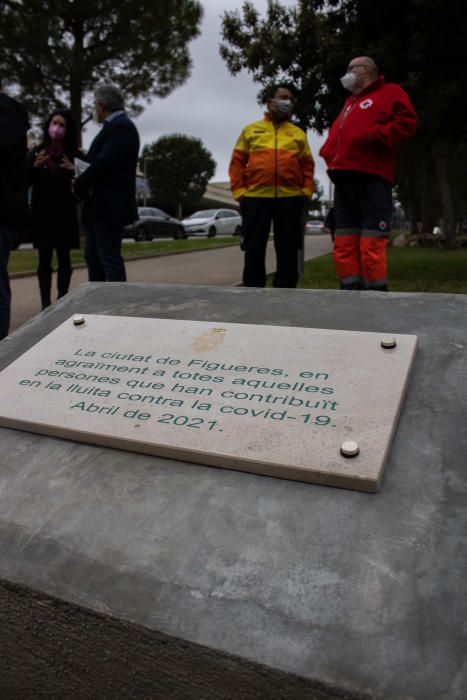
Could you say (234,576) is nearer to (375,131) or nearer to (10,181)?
(10,181)

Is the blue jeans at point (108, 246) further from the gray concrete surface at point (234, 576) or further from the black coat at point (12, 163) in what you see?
the gray concrete surface at point (234, 576)

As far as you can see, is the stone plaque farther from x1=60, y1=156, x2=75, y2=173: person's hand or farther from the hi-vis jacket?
x1=60, y1=156, x2=75, y2=173: person's hand

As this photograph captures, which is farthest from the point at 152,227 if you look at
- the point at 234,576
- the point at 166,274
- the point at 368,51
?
the point at 234,576

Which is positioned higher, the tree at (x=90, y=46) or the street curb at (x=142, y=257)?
the tree at (x=90, y=46)

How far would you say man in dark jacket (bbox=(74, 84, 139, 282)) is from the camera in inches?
168

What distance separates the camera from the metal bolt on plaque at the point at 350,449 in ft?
4.90

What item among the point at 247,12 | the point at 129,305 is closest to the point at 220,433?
the point at 129,305

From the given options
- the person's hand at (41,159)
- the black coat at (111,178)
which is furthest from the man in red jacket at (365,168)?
the person's hand at (41,159)

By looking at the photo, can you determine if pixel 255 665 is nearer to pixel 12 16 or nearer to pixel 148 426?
pixel 148 426

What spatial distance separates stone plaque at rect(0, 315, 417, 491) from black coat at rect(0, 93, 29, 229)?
64.0 inches

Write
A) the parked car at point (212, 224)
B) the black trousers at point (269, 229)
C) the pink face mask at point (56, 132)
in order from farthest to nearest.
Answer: the parked car at point (212, 224) → the pink face mask at point (56, 132) → the black trousers at point (269, 229)

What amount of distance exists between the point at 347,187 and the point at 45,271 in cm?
255

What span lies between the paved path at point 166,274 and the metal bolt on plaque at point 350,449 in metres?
4.19

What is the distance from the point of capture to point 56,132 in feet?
15.6
